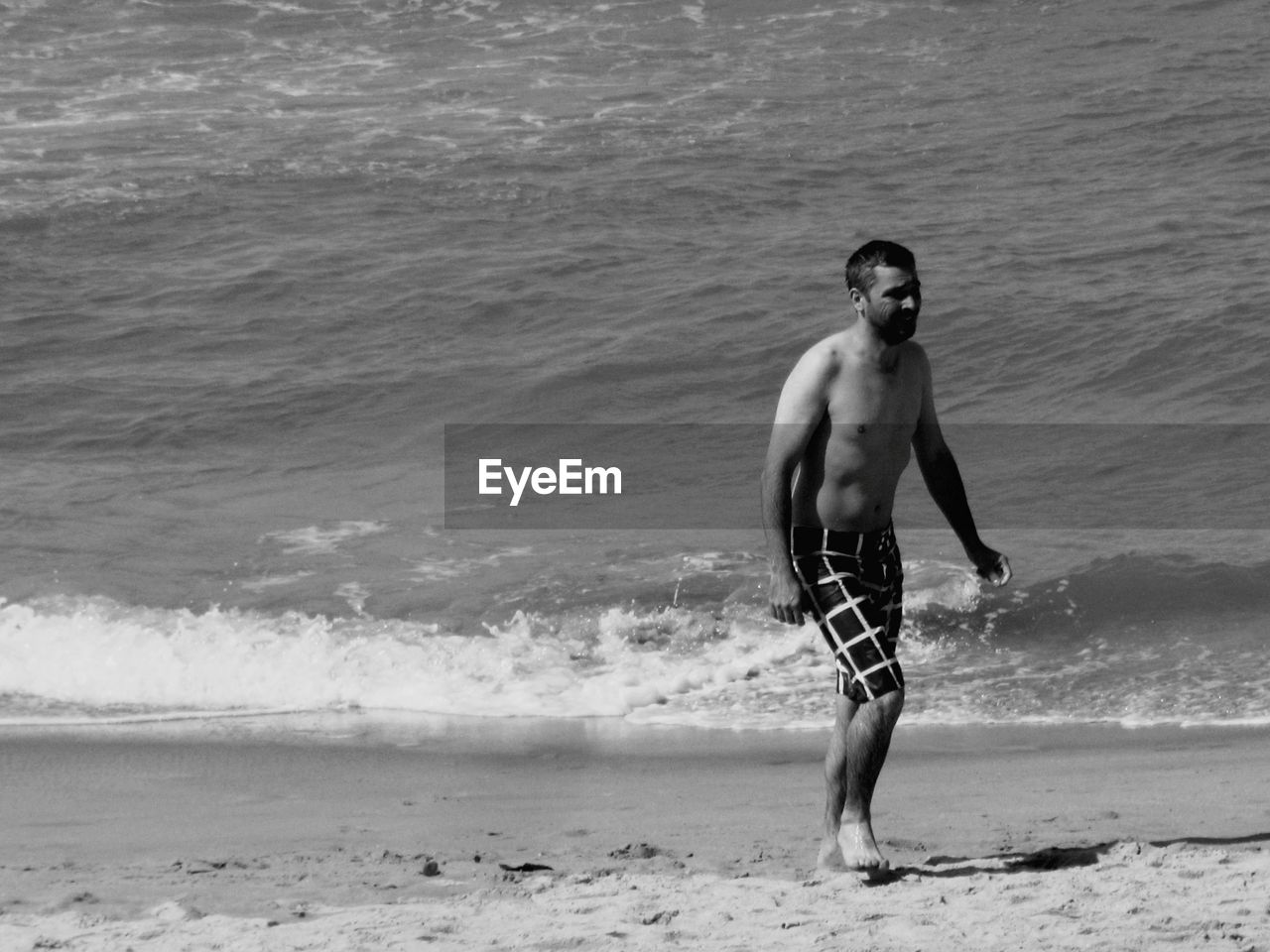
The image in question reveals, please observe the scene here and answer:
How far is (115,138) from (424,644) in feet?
39.8

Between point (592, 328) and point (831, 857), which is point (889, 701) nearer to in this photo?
point (831, 857)

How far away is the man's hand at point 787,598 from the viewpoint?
14.5 feet

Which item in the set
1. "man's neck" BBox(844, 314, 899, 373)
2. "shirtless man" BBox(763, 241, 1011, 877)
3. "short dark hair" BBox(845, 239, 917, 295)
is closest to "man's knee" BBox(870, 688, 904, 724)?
"shirtless man" BBox(763, 241, 1011, 877)

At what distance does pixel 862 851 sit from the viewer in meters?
4.56

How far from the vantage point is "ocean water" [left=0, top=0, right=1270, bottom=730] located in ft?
26.9

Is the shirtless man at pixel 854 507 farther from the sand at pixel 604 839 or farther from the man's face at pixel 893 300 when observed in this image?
the sand at pixel 604 839

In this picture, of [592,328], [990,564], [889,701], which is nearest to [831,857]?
[889,701]

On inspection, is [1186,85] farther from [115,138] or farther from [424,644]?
[424,644]

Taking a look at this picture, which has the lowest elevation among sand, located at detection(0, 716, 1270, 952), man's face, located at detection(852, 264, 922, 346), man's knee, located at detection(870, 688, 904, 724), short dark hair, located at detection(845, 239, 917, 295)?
sand, located at detection(0, 716, 1270, 952)

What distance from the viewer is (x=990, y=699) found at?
7277 millimetres

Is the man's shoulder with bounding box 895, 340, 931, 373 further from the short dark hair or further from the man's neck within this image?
the short dark hair

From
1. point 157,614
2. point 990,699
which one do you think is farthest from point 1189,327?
point 157,614
